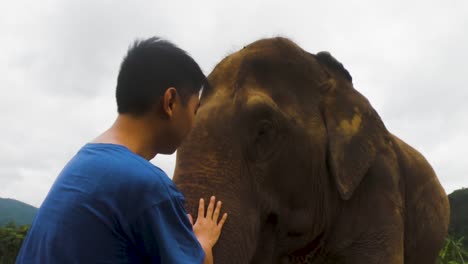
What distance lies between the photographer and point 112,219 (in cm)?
140

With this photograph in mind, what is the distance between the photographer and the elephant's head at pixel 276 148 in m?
3.19

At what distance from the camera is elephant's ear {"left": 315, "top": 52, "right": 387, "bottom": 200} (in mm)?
3744

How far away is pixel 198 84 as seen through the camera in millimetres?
1750

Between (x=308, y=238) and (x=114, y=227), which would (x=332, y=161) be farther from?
(x=114, y=227)

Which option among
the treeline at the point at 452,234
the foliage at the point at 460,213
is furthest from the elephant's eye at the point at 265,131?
the foliage at the point at 460,213

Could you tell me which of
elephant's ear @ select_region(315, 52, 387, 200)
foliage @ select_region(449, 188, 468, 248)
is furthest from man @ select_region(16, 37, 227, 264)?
foliage @ select_region(449, 188, 468, 248)

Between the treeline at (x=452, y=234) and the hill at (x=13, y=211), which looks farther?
the hill at (x=13, y=211)

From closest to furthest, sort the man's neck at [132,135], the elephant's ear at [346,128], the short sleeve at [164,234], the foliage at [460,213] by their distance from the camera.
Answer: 1. the short sleeve at [164,234]
2. the man's neck at [132,135]
3. the elephant's ear at [346,128]
4. the foliage at [460,213]

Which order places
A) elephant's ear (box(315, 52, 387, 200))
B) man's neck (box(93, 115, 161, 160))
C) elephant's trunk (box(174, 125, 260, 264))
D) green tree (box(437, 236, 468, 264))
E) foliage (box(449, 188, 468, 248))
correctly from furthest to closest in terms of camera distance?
foliage (box(449, 188, 468, 248))
green tree (box(437, 236, 468, 264))
elephant's ear (box(315, 52, 387, 200))
elephant's trunk (box(174, 125, 260, 264))
man's neck (box(93, 115, 161, 160))

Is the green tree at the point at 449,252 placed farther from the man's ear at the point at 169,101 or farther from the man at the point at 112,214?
the man at the point at 112,214

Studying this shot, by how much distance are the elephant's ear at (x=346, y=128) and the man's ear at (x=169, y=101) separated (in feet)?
7.33

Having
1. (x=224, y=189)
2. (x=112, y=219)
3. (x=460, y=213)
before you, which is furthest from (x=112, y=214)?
(x=460, y=213)

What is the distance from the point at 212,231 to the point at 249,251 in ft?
4.21

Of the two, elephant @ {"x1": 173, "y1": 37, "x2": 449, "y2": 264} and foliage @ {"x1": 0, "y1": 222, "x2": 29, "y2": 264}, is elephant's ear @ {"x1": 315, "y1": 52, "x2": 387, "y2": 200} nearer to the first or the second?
elephant @ {"x1": 173, "y1": 37, "x2": 449, "y2": 264}
